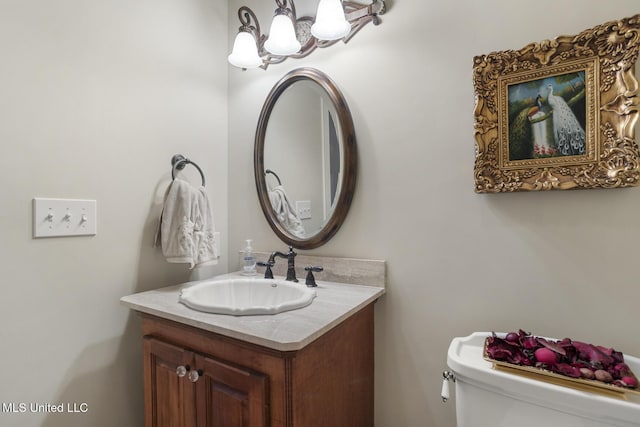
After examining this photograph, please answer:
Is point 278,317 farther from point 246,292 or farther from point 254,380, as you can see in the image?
point 246,292

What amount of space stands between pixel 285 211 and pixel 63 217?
80 cm

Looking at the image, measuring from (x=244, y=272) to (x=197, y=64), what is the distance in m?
1.01

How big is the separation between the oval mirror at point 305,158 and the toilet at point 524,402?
695 mm

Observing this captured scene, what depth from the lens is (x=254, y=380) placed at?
79 cm

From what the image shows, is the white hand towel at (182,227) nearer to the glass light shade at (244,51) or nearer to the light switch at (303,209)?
the light switch at (303,209)

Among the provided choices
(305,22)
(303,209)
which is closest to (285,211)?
(303,209)

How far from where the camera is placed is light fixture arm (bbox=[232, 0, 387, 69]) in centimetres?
121

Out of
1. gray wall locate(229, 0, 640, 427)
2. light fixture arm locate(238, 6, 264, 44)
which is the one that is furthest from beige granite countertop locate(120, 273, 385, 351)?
light fixture arm locate(238, 6, 264, 44)

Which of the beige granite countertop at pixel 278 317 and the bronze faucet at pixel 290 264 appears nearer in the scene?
the beige granite countertop at pixel 278 317

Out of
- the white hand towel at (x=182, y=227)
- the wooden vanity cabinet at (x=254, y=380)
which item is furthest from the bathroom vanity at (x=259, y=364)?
the white hand towel at (x=182, y=227)

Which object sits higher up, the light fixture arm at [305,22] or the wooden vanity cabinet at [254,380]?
→ the light fixture arm at [305,22]

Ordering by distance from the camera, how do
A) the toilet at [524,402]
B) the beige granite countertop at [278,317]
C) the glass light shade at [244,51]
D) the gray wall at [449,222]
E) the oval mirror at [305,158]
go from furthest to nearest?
the glass light shade at [244,51]
the oval mirror at [305,158]
the gray wall at [449,222]
the beige granite countertop at [278,317]
the toilet at [524,402]

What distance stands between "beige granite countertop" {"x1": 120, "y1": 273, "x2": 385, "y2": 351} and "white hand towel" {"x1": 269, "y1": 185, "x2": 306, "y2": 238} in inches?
13.3

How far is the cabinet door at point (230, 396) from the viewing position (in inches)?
31.0
